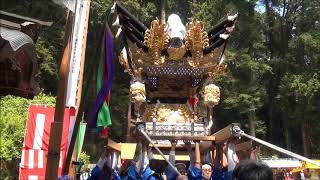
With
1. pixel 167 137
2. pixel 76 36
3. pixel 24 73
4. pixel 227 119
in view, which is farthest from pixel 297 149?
pixel 24 73

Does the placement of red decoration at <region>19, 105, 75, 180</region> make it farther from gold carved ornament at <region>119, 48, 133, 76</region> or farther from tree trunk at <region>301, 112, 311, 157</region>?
tree trunk at <region>301, 112, 311, 157</region>

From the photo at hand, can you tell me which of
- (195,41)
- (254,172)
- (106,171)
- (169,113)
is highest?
(195,41)

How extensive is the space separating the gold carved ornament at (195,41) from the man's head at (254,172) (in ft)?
20.7

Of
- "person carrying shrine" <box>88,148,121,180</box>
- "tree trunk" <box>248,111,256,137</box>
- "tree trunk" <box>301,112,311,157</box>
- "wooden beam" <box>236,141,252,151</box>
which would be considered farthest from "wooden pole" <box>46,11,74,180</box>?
"tree trunk" <box>301,112,311,157</box>

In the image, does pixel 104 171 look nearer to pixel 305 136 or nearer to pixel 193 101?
pixel 193 101

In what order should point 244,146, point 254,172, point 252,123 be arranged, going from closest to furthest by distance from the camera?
point 254,172 → point 244,146 → point 252,123

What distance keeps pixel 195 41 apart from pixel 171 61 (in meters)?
0.67

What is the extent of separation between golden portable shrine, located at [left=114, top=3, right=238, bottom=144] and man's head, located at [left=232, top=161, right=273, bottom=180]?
578cm

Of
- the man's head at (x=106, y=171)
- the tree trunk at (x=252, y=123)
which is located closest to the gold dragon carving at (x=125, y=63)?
the man's head at (x=106, y=171)

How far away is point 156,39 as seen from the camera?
9.09 meters

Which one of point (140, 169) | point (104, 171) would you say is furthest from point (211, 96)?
point (104, 171)

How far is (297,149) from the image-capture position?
103 feet

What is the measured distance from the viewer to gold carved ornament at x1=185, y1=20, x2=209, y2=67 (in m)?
9.09

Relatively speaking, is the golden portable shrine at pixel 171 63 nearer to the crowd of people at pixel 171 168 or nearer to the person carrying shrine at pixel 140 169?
the crowd of people at pixel 171 168
